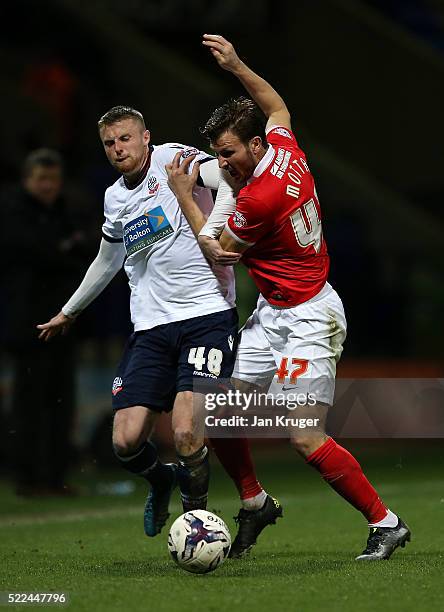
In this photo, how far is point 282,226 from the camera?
636cm

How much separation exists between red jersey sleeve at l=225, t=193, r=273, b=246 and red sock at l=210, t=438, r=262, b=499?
3.69ft

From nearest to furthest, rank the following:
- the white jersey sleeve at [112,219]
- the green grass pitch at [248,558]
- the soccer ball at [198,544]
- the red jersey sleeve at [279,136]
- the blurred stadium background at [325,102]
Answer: the green grass pitch at [248,558], the soccer ball at [198,544], the red jersey sleeve at [279,136], the white jersey sleeve at [112,219], the blurred stadium background at [325,102]

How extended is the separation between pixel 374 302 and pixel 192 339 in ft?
25.1

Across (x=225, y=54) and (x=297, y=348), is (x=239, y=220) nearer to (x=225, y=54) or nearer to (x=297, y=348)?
(x=297, y=348)

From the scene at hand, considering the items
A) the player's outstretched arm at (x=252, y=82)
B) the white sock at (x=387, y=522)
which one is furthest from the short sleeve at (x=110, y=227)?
the white sock at (x=387, y=522)

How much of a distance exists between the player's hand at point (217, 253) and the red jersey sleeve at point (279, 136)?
0.58 metres

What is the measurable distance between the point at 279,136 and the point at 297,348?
1.05 metres

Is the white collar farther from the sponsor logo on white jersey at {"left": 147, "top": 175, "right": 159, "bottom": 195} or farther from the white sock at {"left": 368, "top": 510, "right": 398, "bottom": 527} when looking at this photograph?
the white sock at {"left": 368, "top": 510, "right": 398, "bottom": 527}

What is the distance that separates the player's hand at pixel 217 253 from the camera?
6.30m

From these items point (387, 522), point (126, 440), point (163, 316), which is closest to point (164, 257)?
point (163, 316)

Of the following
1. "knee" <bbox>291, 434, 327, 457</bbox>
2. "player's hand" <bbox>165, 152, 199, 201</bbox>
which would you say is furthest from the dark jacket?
"knee" <bbox>291, 434, 327, 457</bbox>

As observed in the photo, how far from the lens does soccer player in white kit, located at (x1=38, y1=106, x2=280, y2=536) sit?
6.54 m

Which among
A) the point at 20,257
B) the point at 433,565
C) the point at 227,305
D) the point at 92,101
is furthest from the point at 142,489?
the point at 92,101

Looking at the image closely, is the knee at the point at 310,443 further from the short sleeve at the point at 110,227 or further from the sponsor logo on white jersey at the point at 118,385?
the short sleeve at the point at 110,227
